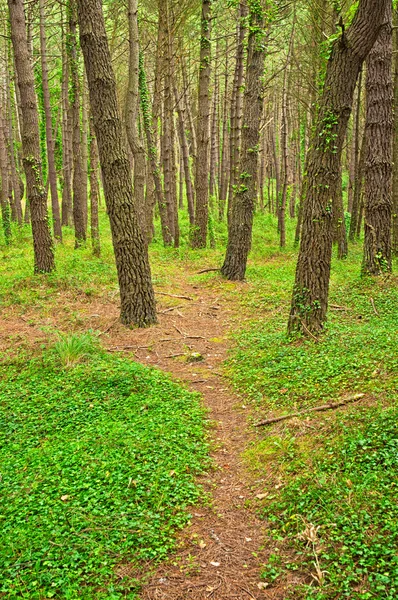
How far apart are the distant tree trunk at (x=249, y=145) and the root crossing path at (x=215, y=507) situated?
4.31 meters

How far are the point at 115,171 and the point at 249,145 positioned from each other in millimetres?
4917

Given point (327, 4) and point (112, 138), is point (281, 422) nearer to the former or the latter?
point (112, 138)

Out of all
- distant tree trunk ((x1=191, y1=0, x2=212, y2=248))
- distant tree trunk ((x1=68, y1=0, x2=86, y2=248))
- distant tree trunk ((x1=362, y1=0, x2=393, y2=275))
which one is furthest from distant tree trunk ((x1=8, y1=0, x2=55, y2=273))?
distant tree trunk ((x1=362, y1=0, x2=393, y2=275))

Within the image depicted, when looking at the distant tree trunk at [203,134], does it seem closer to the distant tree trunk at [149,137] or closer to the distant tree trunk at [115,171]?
the distant tree trunk at [149,137]

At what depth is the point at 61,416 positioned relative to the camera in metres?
5.50

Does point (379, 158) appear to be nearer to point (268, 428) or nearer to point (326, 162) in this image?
point (326, 162)

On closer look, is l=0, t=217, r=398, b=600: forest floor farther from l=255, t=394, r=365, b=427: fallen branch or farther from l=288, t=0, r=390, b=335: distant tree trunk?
l=288, t=0, r=390, b=335: distant tree trunk

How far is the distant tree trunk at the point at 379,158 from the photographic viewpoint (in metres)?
10.1

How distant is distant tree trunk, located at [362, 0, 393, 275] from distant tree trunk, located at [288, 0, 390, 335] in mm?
3930

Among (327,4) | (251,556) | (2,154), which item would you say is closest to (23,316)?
(251,556)

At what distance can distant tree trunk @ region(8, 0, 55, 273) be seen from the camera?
36.2 feet

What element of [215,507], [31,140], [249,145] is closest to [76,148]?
[31,140]

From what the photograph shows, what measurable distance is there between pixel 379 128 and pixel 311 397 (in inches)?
287

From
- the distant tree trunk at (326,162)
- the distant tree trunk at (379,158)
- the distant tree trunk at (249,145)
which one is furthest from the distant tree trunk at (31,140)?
the distant tree trunk at (379,158)
